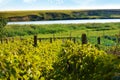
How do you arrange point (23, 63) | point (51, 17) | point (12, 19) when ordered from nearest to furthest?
point (23, 63) → point (12, 19) → point (51, 17)

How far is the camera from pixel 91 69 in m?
10.7

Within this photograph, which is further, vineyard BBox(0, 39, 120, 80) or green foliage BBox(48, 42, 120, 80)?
green foliage BBox(48, 42, 120, 80)

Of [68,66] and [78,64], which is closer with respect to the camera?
[78,64]

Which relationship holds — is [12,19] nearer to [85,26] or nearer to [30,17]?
[30,17]

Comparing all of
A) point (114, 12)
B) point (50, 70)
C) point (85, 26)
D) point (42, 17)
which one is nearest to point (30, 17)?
point (42, 17)

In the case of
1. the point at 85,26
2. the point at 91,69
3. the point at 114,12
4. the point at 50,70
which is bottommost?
the point at 114,12

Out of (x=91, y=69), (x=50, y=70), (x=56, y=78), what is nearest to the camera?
(x=91, y=69)

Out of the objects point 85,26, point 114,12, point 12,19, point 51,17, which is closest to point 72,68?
point 85,26

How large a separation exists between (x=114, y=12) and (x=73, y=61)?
621 feet

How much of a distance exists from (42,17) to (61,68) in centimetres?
15229

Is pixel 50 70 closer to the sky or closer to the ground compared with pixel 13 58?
closer to the ground

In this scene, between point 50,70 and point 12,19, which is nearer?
point 50,70

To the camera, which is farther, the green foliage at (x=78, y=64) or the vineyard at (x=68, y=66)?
the green foliage at (x=78, y=64)

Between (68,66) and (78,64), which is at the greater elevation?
(78,64)
